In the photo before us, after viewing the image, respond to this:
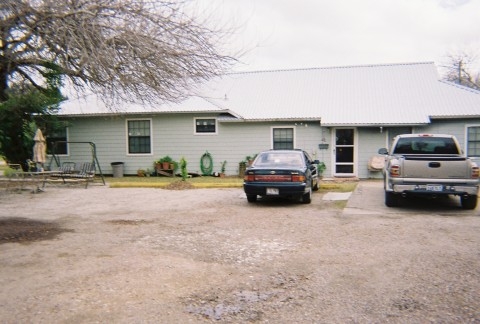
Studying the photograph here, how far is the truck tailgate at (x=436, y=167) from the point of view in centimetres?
920

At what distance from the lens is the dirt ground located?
4070mm

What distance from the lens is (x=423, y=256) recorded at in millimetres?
5898

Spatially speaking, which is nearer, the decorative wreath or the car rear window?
the car rear window

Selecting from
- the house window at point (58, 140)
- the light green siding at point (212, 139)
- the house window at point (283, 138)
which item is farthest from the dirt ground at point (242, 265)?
the house window at point (58, 140)

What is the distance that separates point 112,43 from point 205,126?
39.5 feet

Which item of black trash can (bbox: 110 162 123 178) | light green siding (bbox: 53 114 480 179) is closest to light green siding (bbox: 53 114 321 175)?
light green siding (bbox: 53 114 480 179)

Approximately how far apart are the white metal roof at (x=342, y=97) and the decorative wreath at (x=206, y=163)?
7.62 feet

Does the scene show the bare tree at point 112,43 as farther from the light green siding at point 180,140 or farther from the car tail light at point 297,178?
the light green siding at point 180,140

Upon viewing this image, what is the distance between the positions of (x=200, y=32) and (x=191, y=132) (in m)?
11.5

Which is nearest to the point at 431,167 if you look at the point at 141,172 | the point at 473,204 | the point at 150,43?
the point at 473,204

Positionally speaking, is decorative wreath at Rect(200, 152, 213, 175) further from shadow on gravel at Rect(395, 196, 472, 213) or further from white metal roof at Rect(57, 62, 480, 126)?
shadow on gravel at Rect(395, 196, 472, 213)

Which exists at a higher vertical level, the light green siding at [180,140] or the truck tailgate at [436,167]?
the light green siding at [180,140]

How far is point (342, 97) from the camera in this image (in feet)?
65.2

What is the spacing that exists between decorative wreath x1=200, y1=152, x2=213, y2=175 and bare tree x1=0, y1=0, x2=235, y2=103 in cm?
1059
